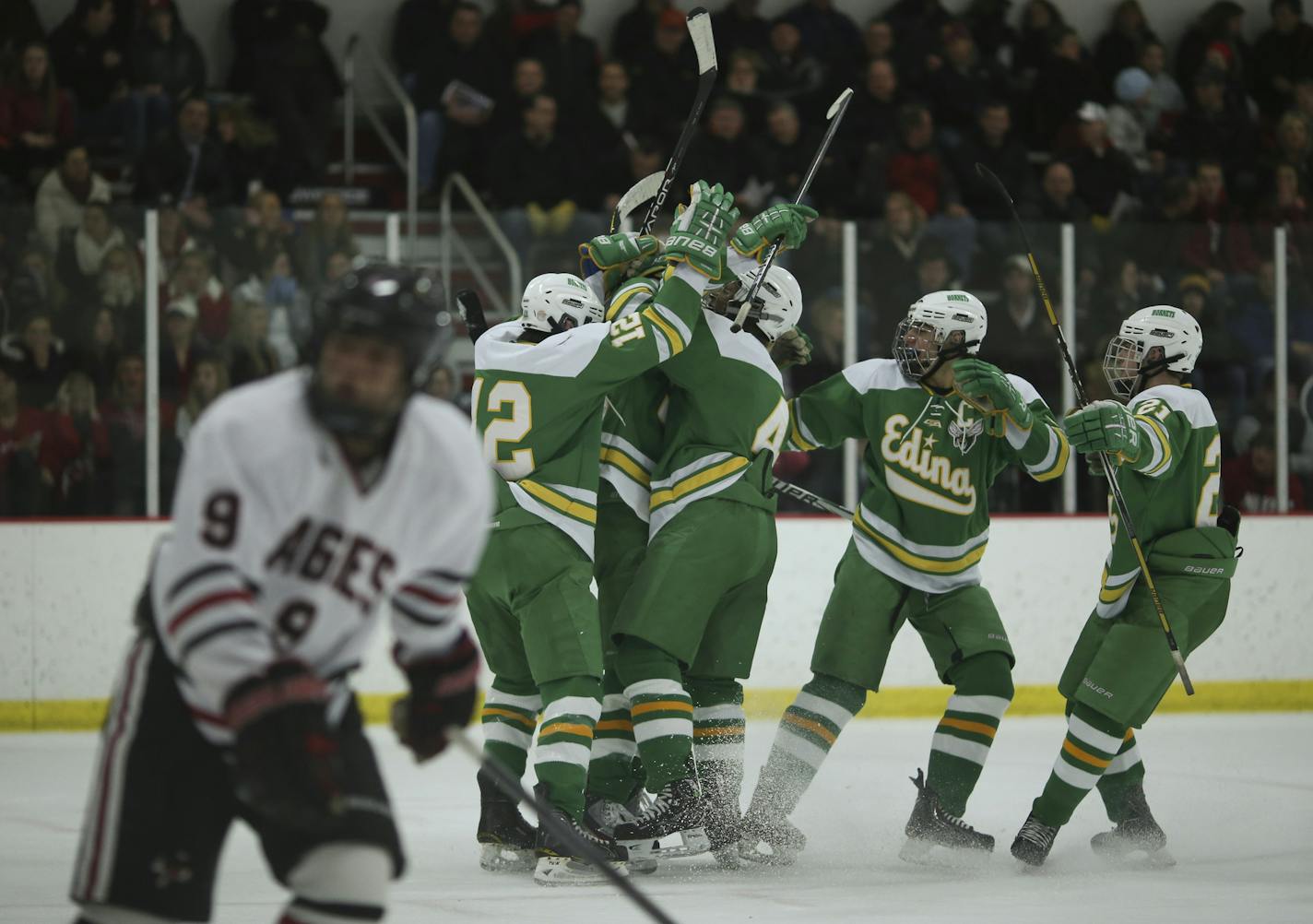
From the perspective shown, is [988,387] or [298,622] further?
[988,387]

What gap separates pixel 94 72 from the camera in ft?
28.4

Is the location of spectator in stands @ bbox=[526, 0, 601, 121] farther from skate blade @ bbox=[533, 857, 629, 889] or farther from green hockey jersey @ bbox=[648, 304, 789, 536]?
skate blade @ bbox=[533, 857, 629, 889]

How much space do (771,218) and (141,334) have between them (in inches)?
131

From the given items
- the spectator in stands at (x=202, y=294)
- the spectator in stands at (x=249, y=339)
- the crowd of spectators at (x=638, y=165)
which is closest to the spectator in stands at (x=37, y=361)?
the crowd of spectators at (x=638, y=165)

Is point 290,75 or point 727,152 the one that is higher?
point 290,75

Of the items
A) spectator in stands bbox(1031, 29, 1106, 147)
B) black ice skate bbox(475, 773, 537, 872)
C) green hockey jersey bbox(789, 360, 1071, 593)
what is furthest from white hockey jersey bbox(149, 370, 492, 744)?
spectator in stands bbox(1031, 29, 1106, 147)

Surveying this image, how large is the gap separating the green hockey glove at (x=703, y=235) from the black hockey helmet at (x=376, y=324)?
6.52ft

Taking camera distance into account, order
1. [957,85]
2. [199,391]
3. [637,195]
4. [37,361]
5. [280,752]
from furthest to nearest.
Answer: [957,85]
[199,391]
[37,361]
[637,195]
[280,752]

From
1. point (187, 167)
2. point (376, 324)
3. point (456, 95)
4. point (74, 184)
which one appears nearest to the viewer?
point (376, 324)

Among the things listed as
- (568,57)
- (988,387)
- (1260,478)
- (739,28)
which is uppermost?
(739,28)

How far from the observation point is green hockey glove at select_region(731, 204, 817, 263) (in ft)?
14.6

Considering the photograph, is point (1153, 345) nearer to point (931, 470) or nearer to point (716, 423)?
point (931, 470)

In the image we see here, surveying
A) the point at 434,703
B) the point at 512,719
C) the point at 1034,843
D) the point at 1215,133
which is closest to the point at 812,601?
the point at 1034,843

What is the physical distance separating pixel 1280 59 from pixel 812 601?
5.37 m
